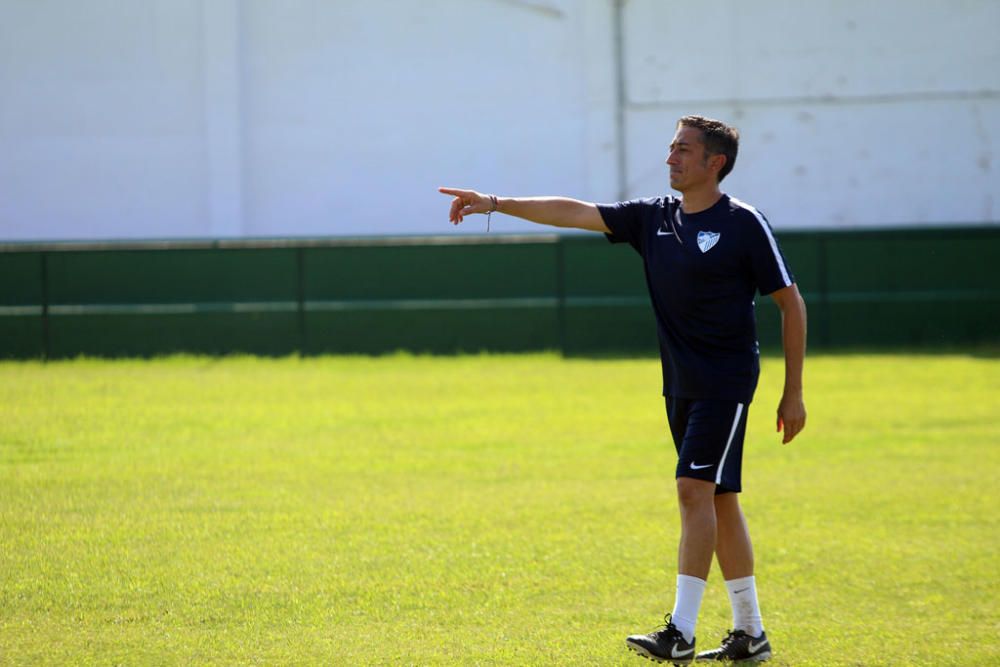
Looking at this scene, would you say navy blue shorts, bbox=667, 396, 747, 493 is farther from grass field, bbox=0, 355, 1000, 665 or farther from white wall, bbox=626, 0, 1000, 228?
white wall, bbox=626, 0, 1000, 228

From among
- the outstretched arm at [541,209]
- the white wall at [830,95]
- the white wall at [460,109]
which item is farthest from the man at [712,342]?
the white wall at [830,95]

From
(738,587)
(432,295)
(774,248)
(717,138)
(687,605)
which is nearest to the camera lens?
(687,605)

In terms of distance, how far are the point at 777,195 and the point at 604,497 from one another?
57.9 ft

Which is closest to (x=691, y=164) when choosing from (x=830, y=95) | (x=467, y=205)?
(x=467, y=205)

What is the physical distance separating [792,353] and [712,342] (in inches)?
11.6

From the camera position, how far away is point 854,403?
14.2m

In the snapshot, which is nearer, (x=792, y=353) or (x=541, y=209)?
(x=792, y=353)

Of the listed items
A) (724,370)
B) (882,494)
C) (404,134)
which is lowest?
(882,494)

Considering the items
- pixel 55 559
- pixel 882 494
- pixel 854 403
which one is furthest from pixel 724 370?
pixel 854 403

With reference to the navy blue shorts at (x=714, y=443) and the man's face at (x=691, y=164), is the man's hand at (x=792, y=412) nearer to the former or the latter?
the navy blue shorts at (x=714, y=443)

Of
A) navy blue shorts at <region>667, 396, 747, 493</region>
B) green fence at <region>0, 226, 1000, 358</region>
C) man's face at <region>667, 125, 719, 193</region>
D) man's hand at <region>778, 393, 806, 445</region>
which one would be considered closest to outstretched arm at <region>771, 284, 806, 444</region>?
man's hand at <region>778, 393, 806, 445</region>

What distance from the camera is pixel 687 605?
527cm

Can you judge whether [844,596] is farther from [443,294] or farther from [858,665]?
[443,294]

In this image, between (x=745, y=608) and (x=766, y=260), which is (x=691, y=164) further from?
(x=745, y=608)
